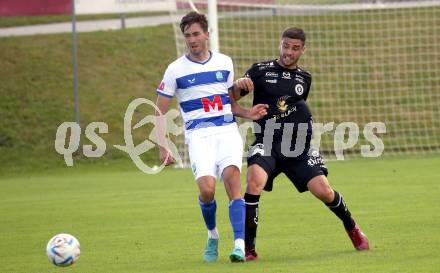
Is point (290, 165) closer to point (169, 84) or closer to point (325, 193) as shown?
point (325, 193)

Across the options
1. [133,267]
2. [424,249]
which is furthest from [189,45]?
[424,249]

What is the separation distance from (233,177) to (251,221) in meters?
0.47

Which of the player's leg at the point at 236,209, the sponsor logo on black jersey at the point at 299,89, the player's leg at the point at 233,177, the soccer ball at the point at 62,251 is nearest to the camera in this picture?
the soccer ball at the point at 62,251

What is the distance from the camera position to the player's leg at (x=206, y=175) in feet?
30.1

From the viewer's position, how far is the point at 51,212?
14.4m

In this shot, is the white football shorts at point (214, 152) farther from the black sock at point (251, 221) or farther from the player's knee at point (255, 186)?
the black sock at point (251, 221)

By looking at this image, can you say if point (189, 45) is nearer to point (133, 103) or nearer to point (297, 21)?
point (133, 103)

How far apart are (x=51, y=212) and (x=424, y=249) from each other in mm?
6602

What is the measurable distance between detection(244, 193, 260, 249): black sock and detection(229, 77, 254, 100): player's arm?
93 centimetres

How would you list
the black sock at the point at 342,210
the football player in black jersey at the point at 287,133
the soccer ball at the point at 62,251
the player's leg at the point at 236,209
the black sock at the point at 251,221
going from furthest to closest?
the black sock at the point at 342,210, the football player in black jersey at the point at 287,133, the black sock at the point at 251,221, the player's leg at the point at 236,209, the soccer ball at the point at 62,251

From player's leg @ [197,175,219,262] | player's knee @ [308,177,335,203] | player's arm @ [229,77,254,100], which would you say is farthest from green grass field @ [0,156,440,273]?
player's arm @ [229,77,254,100]

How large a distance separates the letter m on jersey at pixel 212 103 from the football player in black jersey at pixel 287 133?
249 mm

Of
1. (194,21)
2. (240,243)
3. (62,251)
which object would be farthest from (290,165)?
(62,251)

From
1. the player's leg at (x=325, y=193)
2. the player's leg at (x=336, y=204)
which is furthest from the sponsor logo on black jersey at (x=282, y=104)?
the player's leg at (x=336, y=204)
